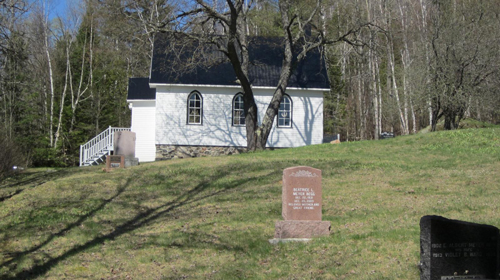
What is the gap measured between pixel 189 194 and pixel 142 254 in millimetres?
5553

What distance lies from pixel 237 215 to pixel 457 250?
6.84m

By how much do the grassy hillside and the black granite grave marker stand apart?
131 centimetres

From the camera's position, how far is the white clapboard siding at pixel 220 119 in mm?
28688

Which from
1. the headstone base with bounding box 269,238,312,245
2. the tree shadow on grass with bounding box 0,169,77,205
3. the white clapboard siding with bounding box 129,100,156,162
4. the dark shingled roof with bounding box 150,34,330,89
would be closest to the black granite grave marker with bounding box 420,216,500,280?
the headstone base with bounding box 269,238,312,245

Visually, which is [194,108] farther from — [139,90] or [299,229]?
[299,229]

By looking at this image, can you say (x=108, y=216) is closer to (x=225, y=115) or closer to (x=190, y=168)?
(x=190, y=168)

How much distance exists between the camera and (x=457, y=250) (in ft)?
20.0

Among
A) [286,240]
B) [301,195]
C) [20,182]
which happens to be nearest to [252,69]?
[20,182]

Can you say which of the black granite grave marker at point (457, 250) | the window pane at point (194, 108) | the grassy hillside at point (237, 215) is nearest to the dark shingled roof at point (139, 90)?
the window pane at point (194, 108)

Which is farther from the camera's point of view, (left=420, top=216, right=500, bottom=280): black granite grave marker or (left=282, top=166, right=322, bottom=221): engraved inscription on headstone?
(left=282, top=166, right=322, bottom=221): engraved inscription on headstone

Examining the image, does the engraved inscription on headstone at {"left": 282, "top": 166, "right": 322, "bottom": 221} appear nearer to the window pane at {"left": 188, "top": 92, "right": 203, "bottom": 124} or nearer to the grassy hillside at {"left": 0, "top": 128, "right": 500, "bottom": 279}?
the grassy hillside at {"left": 0, "top": 128, "right": 500, "bottom": 279}

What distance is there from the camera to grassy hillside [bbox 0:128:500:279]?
8.87 meters

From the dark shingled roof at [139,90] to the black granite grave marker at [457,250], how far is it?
26.4 m

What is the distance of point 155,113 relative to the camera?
2909cm
